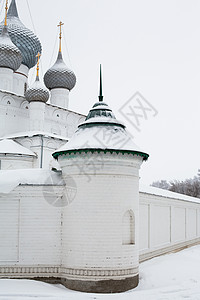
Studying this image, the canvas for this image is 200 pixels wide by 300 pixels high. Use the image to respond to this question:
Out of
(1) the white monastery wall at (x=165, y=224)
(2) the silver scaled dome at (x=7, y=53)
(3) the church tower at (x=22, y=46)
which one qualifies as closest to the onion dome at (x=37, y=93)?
(2) the silver scaled dome at (x=7, y=53)

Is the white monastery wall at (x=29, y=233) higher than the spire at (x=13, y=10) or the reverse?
the reverse

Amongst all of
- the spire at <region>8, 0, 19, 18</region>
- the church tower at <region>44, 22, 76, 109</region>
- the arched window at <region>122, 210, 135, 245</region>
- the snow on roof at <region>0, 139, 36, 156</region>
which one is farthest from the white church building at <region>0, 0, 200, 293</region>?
the spire at <region>8, 0, 19, 18</region>

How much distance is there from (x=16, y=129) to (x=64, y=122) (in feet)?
13.5

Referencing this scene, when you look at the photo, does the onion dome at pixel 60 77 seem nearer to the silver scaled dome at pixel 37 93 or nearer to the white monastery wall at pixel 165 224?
the silver scaled dome at pixel 37 93

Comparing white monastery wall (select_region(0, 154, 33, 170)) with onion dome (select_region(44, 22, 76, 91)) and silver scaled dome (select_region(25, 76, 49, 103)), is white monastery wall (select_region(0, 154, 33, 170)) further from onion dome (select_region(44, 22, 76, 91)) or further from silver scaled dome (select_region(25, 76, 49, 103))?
onion dome (select_region(44, 22, 76, 91))

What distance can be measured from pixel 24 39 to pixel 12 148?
9.68 meters

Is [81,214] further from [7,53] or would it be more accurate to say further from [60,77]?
[60,77]

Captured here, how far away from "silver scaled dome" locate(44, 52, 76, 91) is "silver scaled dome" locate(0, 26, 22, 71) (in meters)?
3.39

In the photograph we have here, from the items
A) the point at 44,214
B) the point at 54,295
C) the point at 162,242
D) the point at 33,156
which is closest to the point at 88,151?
the point at 44,214

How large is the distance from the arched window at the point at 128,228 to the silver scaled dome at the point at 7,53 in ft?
51.2

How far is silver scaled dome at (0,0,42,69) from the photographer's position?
927 inches

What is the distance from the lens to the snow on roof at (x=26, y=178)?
26.8 ft

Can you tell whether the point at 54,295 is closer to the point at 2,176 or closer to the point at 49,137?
the point at 2,176

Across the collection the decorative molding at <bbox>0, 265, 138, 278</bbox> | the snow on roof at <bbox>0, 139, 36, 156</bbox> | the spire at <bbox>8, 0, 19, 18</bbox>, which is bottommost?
the decorative molding at <bbox>0, 265, 138, 278</bbox>
